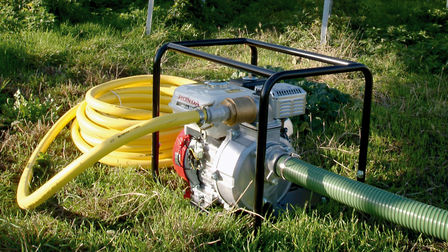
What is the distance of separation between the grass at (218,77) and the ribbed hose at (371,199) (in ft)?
0.68

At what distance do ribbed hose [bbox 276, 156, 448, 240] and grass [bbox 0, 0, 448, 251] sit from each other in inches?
8.2

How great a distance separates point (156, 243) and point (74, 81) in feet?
9.06

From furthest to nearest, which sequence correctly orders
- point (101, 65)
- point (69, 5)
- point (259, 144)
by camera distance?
point (69, 5) < point (101, 65) < point (259, 144)

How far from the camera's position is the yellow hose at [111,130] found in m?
2.18

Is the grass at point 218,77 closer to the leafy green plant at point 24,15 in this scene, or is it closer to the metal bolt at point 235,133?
the leafy green plant at point 24,15

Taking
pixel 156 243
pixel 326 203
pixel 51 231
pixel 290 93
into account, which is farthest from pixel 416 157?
pixel 51 231

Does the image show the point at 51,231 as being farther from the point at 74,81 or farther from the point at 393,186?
the point at 74,81

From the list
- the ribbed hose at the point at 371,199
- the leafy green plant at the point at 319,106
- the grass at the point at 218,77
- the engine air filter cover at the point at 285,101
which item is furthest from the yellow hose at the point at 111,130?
the leafy green plant at the point at 319,106

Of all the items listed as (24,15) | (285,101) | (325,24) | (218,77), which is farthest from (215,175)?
(24,15)

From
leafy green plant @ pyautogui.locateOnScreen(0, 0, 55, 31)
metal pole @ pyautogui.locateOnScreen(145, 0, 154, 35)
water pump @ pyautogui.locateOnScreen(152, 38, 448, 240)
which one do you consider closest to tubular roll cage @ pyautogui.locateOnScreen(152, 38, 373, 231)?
water pump @ pyautogui.locateOnScreen(152, 38, 448, 240)

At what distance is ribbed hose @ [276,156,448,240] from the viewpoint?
1973mm

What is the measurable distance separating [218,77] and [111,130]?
70.7 inches

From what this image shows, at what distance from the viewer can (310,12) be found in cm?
614

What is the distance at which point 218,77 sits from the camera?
4773 millimetres
